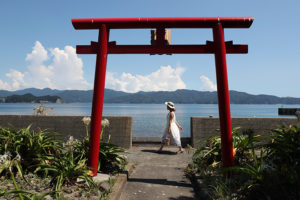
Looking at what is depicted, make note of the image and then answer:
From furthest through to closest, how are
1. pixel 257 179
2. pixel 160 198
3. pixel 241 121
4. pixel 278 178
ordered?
1. pixel 241 121
2. pixel 160 198
3. pixel 257 179
4. pixel 278 178

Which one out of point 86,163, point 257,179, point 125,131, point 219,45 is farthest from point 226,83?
point 125,131

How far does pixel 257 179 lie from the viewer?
11.7 ft

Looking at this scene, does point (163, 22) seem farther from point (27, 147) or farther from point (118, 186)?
point (27, 147)

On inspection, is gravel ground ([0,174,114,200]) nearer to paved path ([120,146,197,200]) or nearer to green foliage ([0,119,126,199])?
green foliage ([0,119,126,199])

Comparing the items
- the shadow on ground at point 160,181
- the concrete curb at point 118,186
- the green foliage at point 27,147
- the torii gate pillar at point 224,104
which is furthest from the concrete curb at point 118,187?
the torii gate pillar at point 224,104

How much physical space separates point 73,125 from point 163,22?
6.32 meters

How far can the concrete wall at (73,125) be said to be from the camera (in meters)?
9.30

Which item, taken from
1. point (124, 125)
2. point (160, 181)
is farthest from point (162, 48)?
point (124, 125)

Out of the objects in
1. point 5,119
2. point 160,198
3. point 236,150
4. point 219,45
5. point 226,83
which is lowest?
point 160,198

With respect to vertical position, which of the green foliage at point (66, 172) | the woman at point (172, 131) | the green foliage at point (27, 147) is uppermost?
the woman at point (172, 131)

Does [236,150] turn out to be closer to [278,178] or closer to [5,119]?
[278,178]

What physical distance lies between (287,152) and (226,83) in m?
1.86

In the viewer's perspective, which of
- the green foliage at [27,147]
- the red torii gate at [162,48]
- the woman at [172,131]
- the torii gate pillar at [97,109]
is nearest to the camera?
the green foliage at [27,147]

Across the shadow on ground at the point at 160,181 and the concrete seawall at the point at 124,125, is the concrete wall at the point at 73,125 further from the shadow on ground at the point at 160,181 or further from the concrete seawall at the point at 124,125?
the shadow on ground at the point at 160,181
